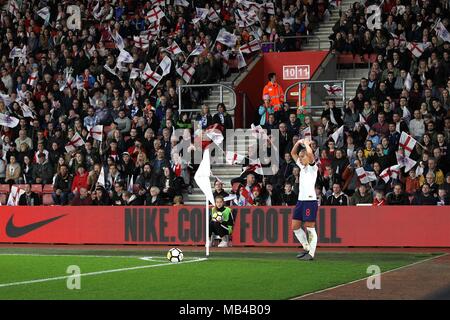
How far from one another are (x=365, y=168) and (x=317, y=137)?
2.43 metres

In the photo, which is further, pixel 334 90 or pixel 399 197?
pixel 334 90

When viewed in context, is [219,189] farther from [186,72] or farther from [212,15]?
[212,15]

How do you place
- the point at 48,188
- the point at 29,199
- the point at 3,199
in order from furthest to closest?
the point at 48,188 → the point at 3,199 → the point at 29,199

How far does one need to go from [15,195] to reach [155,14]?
32.5 ft

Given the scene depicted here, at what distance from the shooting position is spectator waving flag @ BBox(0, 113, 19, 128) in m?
32.7

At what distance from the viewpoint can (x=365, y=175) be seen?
2544 cm

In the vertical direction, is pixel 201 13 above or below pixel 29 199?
above

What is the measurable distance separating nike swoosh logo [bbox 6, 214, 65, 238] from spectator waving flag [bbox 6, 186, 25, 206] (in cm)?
141

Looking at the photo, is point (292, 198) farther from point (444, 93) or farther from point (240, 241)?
point (444, 93)

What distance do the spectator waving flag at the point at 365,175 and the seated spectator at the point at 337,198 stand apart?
3.00ft

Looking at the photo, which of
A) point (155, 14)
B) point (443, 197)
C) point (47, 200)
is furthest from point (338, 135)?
point (155, 14)

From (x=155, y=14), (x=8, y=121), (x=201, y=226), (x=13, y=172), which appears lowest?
(x=201, y=226)

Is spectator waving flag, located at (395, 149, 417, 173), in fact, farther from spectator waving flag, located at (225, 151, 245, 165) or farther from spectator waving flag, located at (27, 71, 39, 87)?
spectator waving flag, located at (27, 71, 39, 87)

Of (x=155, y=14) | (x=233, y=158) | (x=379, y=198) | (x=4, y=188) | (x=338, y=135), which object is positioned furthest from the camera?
(x=155, y=14)
